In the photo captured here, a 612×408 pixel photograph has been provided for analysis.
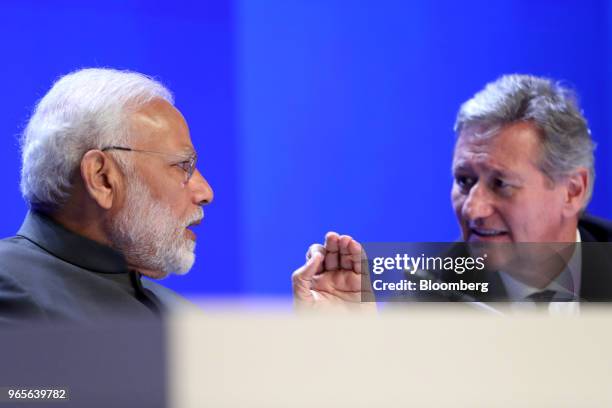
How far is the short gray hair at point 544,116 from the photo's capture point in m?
2.52

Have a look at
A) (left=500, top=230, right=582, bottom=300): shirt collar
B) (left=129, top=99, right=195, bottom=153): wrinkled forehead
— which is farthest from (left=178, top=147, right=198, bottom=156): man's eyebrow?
(left=500, top=230, right=582, bottom=300): shirt collar

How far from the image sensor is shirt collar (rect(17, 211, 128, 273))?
244 centimetres

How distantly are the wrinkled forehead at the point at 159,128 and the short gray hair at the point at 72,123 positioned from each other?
0.8 inches

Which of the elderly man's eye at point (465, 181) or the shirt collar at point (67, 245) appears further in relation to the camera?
the elderly man's eye at point (465, 181)

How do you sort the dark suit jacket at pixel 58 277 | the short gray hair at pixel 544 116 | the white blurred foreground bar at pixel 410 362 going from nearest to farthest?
1. the dark suit jacket at pixel 58 277
2. the short gray hair at pixel 544 116
3. the white blurred foreground bar at pixel 410 362

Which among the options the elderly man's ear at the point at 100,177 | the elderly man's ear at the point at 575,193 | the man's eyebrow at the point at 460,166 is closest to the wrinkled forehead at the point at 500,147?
the man's eyebrow at the point at 460,166

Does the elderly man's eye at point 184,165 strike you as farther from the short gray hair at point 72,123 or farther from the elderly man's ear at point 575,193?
the elderly man's ear at point 575,193

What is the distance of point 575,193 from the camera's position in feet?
8.31

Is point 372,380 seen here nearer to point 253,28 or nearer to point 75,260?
point 75,260

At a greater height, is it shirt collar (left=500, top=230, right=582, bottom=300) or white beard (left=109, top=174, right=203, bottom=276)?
white beard (left=109, top=174, right=203, bottom=276)

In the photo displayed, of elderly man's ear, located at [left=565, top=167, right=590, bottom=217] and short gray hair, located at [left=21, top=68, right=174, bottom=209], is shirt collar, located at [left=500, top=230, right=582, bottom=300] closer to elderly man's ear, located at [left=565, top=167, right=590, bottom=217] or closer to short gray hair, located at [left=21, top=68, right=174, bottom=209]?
elderly man's ear, located at [left=565, top=167, right=590, bottom=217]

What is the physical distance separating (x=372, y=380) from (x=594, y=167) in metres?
0.97

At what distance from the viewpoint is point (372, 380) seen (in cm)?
266

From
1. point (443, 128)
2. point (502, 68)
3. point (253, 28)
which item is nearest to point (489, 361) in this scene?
point (443, 128)
